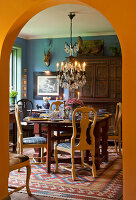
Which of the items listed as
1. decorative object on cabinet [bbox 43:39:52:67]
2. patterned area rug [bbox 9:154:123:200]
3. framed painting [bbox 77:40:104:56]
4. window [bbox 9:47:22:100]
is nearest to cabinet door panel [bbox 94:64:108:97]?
framed painting [bbox 77:40:104:56]

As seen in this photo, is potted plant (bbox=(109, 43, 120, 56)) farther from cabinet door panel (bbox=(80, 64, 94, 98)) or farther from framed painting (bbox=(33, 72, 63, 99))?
framed painting (bbox=(33, 72, 63, 99))

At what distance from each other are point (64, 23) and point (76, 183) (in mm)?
4335

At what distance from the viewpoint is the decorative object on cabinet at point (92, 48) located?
8.01m

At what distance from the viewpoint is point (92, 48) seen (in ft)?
26.3

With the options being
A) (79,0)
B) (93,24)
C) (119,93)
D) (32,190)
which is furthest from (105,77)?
(79,0)

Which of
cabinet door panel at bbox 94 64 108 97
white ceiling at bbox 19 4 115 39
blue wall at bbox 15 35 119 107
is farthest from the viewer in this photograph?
blue wall at bbox 15 35 119 107

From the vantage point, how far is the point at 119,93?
7684 mm

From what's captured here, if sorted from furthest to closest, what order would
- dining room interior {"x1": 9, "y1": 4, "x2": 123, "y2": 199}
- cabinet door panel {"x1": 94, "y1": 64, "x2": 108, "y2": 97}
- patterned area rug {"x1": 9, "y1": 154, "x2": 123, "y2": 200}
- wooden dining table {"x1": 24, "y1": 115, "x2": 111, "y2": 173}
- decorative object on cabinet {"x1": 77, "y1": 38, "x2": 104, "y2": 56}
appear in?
decorative object on cabinet {"x1": 77, "y1": 38, "x2": 104, "y2": 56}, cabinet door panel {"x1": 94, "y1": 64, "x2": 108, "y2": 97}, dining room interior {"x1": 9, "y1": 4, "x2": 123, "y2": 199}, wooden dining table {"x1": 24, "y1": 115, "x2": 111, "y2": 173}, patterned area rug {"x1": 9, "y1": 154, "x2": 123, "y2": 200}

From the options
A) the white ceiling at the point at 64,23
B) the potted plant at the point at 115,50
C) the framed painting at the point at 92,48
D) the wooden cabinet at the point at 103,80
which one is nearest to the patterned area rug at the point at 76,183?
the wooden cabinet at the point at 103,80

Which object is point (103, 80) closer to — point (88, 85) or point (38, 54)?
point (88, 85)

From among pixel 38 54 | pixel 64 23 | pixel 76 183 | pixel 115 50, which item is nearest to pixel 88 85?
pixel 115 50

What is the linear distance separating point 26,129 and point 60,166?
5.50 feet

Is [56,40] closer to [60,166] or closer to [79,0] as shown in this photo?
[60,166]

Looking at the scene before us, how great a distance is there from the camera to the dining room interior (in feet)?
16.7
